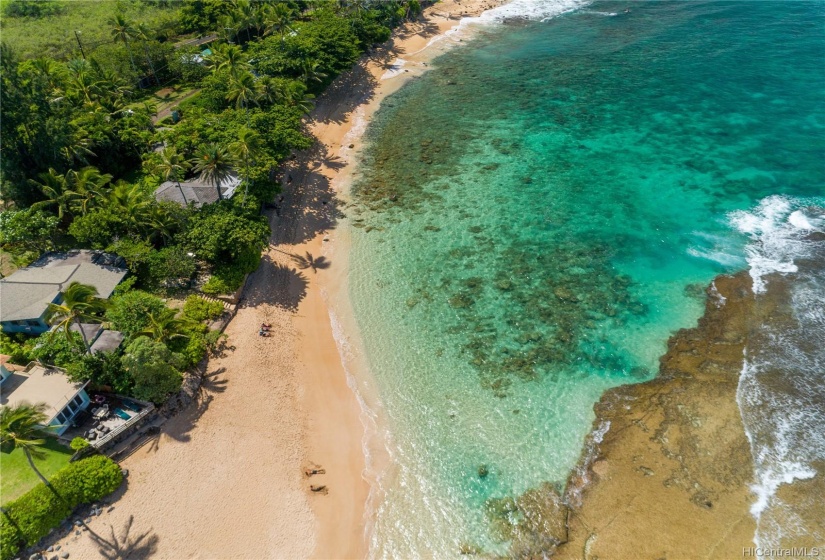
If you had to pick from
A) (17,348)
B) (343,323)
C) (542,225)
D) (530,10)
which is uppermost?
(530,10)

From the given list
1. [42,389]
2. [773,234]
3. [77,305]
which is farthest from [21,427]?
[773,234]

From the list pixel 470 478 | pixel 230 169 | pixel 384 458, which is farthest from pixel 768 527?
pixel 230 169

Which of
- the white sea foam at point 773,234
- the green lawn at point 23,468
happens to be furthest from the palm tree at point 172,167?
the white sea foam at point 773,234

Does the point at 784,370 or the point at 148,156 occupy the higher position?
the point at 148,156

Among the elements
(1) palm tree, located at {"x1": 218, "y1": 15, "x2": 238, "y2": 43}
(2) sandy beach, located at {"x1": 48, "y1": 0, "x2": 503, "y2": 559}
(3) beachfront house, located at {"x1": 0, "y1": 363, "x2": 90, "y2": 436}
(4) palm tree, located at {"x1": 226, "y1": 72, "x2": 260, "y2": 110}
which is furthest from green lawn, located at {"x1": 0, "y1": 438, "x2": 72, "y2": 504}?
(1) palm tree, located at {"x1": 218, "y1": 15, "x2": 238, "y2": 43}

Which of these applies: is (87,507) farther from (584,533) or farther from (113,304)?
(584,533)

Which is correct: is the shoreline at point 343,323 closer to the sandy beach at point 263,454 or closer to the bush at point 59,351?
the sandy beach at point 263,454

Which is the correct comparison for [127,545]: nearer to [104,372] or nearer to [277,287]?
[104,372]
